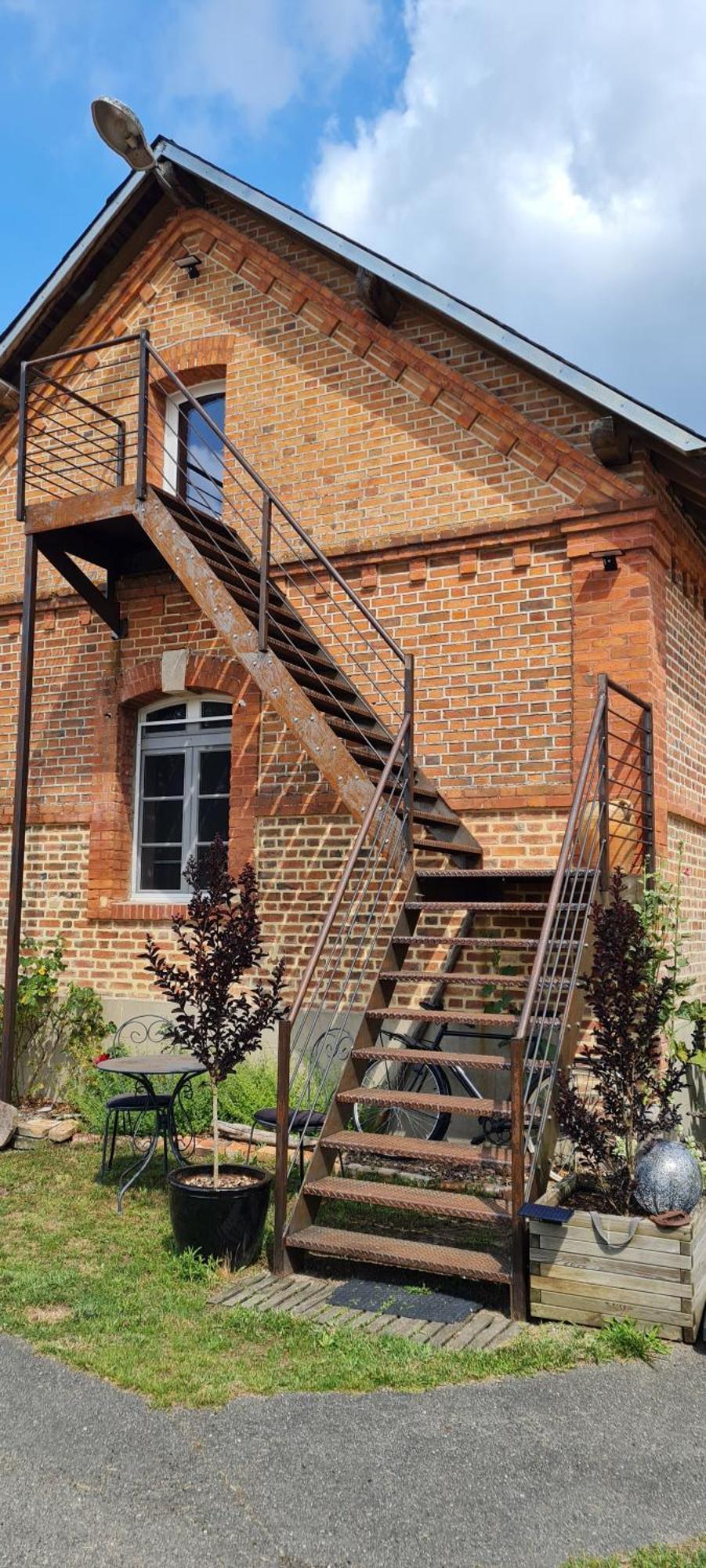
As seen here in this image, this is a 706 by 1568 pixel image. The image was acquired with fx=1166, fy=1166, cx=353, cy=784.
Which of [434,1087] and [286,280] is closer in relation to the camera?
[434,1087]

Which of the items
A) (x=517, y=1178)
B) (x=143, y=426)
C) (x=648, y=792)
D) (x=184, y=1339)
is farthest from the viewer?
(x=143, y=426)

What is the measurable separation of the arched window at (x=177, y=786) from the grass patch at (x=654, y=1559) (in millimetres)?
6602

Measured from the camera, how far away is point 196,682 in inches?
360

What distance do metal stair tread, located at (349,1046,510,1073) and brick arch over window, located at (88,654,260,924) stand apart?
3.33 metres

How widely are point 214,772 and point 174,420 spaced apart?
3181 millimetres

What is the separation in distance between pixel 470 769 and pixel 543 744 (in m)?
0.54

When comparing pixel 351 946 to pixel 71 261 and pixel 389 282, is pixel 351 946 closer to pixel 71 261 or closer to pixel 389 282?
pixel 389 282

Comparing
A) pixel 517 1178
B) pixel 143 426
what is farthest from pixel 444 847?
pixel 143 426

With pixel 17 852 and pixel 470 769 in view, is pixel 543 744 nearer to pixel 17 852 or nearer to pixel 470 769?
pixel 470 769

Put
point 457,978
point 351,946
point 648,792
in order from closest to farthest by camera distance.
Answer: point 457,978, point 648,792, point 351,946

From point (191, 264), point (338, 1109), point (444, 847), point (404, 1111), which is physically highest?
point (191, 264)

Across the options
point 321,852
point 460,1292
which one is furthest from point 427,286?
point 460,1292

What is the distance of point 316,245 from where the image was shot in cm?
902

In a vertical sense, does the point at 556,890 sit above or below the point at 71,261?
below
